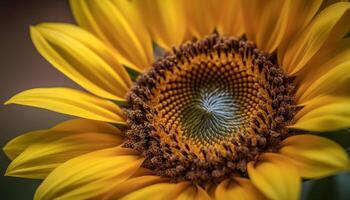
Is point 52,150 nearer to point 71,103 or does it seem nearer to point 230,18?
point 71,103

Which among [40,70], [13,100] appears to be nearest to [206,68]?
[13,100]

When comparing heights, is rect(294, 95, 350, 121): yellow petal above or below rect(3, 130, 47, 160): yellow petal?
above

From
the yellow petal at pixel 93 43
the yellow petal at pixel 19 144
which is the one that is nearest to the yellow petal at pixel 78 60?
the yellow petal at pixel 93 43

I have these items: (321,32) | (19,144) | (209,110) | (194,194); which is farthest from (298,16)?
(19,144)

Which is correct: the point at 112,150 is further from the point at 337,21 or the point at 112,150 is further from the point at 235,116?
the point at 337,21

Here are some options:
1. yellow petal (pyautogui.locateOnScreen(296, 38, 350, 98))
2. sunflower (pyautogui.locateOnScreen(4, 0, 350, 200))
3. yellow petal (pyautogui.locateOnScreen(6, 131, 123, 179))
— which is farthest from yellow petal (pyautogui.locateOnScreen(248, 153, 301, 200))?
yellow petal (pyautogui.locateOnScreen(6, 131, 123, 179))

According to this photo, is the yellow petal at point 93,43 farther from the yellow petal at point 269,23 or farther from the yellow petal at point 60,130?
the yellow petal at point 269,23

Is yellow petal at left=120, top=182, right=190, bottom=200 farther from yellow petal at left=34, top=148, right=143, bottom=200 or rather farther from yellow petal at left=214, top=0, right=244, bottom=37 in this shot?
yellow petal at left=214, top=0, right=244, bottom=37
